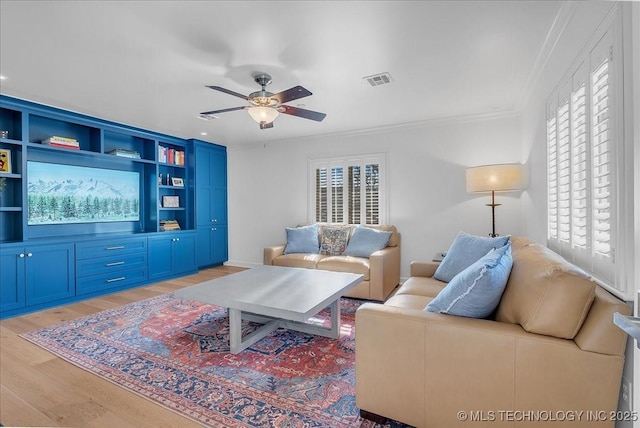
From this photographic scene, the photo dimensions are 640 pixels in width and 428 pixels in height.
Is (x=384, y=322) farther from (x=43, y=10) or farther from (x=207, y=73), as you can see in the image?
(x=43, y=10)

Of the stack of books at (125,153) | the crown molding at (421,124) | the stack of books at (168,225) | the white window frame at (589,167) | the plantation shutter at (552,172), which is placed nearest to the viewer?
the white window frame at (589,167)

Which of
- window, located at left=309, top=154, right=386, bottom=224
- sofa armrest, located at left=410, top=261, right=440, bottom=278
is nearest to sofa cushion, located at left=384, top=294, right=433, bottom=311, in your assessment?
sofa armrest, located at left=410, top=261, right=440, bottom=278

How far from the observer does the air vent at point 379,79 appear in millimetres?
2748

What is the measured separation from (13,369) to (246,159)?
4355 mm

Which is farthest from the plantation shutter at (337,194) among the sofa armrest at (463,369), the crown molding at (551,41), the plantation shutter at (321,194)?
the sofa armrest at (463,369)

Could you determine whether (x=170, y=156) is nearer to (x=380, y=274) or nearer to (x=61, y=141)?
(x=61, y=141)

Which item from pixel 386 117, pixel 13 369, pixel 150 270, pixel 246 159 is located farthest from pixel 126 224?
pixel 386 117

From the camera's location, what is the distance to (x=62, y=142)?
373 centimetres

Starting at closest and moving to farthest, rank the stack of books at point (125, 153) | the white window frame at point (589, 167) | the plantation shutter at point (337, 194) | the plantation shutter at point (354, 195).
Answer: the white window frame at point (589, 167) < the stack of books at point (125, 153) < the plantation shutter at point (354, 195) < the plantation shutter at point (337, 194)

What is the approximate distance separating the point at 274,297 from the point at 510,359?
5.06 feet

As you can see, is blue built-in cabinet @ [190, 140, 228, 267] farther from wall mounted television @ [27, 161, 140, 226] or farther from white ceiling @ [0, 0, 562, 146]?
white ceiling @ [0, 0, 562, 146]

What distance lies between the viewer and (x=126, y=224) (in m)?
4.68

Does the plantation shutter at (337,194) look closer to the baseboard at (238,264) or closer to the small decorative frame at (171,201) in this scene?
the baseboard at (238,264)

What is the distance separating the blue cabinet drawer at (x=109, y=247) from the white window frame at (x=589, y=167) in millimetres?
4890
